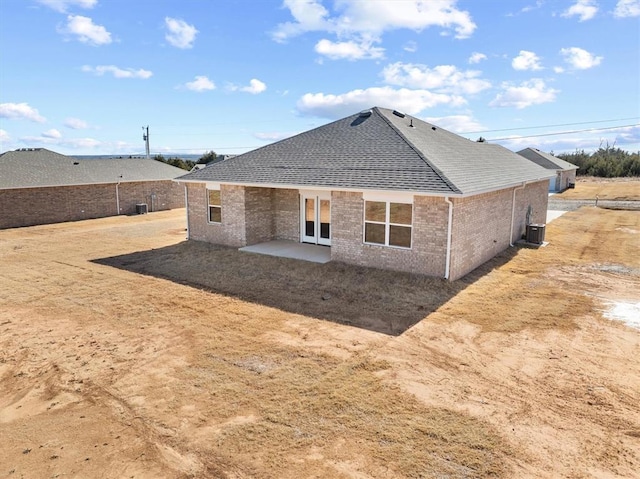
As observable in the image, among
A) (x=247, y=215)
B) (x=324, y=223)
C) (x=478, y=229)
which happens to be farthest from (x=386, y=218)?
(x=247, y=215)

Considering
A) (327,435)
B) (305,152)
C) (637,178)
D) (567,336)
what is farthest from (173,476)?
(637,178)

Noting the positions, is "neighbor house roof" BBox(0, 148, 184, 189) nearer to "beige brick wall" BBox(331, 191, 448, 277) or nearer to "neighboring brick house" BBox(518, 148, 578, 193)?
"beige brick wall" BBox(331, 191, 448, 277)

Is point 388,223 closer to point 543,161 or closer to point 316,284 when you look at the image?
point 316,284

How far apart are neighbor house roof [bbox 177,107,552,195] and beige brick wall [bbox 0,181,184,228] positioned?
1188 cm

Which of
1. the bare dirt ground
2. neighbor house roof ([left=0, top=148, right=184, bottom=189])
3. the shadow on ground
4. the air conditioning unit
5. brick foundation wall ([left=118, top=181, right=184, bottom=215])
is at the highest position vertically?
neighbor house roof ([left=0, top=148, right=184, bottom=189])

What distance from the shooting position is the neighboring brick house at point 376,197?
12.6m

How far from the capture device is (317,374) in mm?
7281

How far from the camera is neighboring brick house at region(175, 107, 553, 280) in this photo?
1259 centimetres

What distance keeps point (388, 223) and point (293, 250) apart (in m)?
4.30

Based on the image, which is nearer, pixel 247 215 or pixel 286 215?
pixel 247 215

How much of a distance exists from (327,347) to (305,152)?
10.5 metres

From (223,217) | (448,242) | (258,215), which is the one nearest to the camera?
(448,242)

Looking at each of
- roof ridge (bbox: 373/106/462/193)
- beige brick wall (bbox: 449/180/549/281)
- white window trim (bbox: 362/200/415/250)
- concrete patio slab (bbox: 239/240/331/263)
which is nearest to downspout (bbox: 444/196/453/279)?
beige brick wall (bbox: 449/180/549/281)

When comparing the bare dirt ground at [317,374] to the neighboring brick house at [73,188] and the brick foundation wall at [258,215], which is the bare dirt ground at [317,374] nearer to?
the brick foundation wall at [258,215]
